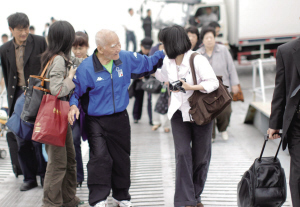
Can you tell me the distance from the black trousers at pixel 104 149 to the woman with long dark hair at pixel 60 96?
277mm

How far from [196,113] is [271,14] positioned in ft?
35.7

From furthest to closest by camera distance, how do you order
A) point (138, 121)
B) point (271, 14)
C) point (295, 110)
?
1. point (271, 14)
2. point (138, 121)
3. point (295, 110)

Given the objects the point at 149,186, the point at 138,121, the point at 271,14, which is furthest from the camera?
the point at 271,14

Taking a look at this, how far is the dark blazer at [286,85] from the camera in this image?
2.99m

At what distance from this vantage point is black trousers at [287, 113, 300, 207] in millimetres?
2939

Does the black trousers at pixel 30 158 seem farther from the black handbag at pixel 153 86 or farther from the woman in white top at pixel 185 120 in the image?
the black handbag at pixel 153 86

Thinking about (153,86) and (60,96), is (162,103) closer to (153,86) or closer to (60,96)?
(153,86)

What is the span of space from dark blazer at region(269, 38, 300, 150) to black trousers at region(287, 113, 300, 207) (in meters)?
0.05

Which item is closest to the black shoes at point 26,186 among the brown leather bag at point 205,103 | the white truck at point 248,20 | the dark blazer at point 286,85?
the brown leather bag at point 205,103

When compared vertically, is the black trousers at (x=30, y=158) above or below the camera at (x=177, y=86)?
below

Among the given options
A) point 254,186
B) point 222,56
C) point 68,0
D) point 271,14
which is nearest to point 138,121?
point 222,56

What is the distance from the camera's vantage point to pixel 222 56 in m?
6.18

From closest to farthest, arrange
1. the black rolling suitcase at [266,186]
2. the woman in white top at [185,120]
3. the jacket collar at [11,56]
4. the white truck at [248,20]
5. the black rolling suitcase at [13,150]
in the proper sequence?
the black rolling suitcase at [266,186] < the woman in white top at [185,120] < the jacket collar at [11,56] < the black rolling suitcase at [13,150] < the white truck at [248,20]

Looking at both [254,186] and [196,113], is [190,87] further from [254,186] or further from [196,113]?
[254,186]
